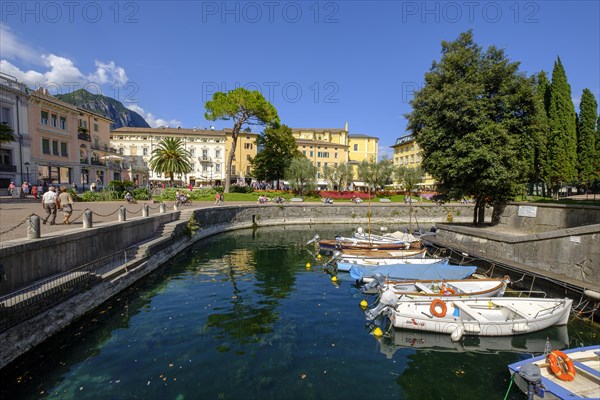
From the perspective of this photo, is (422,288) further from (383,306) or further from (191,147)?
(191,147)

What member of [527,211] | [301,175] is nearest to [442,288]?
[527,211]

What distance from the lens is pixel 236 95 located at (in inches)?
1895

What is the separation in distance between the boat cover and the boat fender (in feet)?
17.4

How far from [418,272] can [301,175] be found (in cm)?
3976

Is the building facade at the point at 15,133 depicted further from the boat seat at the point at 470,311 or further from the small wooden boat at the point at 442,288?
the boat seat at the point at 470,311

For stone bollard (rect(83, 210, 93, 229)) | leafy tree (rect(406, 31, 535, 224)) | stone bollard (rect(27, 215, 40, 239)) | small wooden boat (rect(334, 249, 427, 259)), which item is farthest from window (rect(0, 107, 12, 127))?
leafy tree (rect(406, 31, 535, 224))

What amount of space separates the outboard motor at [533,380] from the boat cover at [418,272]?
878 centimetres

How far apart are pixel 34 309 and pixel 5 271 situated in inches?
52.2

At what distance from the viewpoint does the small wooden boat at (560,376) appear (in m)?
6.71

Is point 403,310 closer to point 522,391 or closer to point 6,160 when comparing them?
point 522,391

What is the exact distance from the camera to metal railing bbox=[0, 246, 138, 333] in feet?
26.7

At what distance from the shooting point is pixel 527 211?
2111cm

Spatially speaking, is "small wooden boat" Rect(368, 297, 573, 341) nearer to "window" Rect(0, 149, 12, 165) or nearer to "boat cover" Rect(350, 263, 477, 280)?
"boat cover" Rect(350, 263, 477, 280)

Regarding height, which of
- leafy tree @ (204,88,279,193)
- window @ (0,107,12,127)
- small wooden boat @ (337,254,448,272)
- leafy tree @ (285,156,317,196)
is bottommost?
small wooden boat @ (337,254,448,272)
